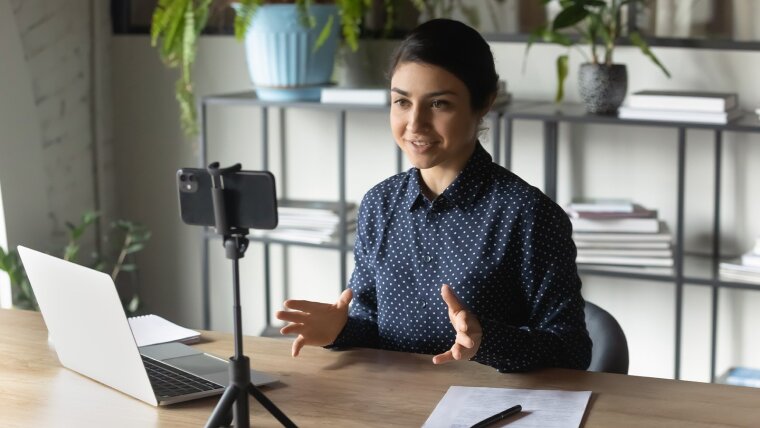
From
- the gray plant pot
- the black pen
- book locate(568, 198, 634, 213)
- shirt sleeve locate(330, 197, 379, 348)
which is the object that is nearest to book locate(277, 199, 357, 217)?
book locate(568, 198, 634, 213)

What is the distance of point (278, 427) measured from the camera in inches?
62.4

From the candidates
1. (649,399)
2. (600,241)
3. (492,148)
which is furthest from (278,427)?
(492,148)

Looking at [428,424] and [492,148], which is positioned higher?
[492,148]

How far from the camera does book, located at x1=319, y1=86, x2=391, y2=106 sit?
3283 mm

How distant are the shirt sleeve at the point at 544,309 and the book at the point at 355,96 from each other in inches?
54.8

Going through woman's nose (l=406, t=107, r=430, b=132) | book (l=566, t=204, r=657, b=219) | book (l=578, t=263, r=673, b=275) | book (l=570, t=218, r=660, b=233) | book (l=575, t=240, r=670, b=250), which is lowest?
book (l=578, t=263, r=673, b=275)

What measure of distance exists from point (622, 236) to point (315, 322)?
1.44m

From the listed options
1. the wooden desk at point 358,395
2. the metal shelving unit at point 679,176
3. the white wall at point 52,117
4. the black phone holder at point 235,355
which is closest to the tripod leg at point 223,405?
the black phone holder at point 235,355

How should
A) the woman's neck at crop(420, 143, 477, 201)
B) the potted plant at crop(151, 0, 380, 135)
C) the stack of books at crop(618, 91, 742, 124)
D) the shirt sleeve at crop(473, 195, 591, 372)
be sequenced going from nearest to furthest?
the shirt sleeve at crop(473, 195, 591, 372) < the woman's neck at crop(420, 143, 477, 201) < the stack of books at crop(618, 91, 742, 124) < the potted plant at crop(151, 0, 380, 135)

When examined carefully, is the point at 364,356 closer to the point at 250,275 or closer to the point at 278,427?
the point at 278,427

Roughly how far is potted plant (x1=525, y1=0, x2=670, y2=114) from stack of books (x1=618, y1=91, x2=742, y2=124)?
61 millimetres

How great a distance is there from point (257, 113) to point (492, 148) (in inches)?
34.6

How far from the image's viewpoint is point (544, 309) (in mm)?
1902

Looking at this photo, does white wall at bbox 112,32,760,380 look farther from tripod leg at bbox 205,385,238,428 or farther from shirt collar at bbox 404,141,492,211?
tripod leg at bbox 205,385,238,428
